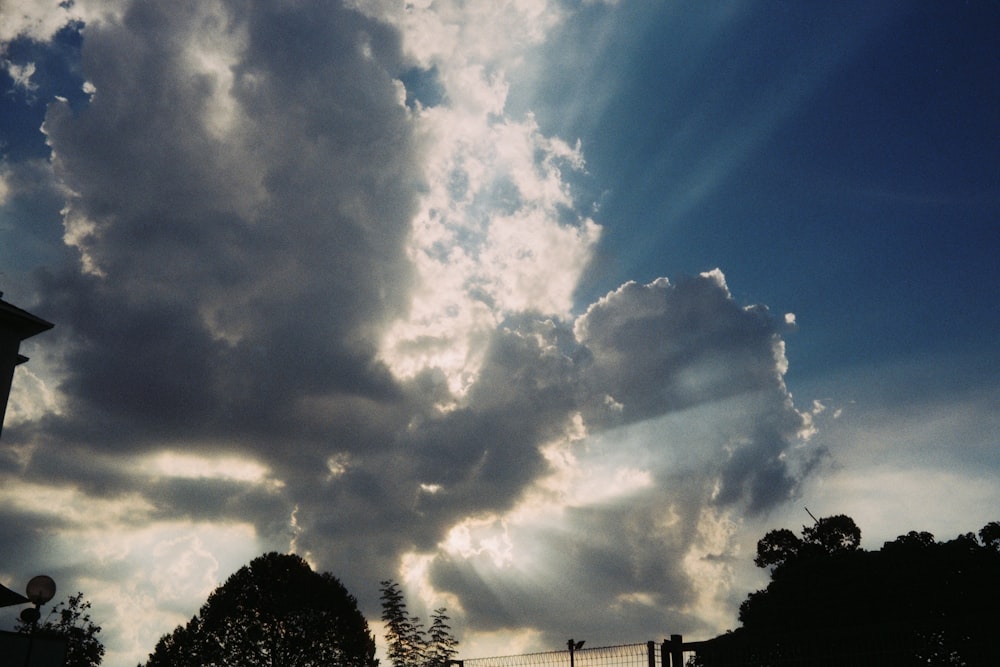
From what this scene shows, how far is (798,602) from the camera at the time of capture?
4450cm

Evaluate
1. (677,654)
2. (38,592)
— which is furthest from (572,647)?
(38,592)

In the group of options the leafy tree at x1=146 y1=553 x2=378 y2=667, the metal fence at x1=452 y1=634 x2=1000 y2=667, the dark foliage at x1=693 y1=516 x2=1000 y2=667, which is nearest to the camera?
the metal fence at x1=452 y1=634 x2=1000 y2=667

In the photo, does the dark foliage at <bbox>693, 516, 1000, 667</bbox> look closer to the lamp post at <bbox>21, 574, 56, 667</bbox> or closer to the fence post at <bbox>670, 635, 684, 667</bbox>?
the fence post at <bbox>670, 635, 684, 667</bbox>

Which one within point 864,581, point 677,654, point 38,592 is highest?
point 864,581

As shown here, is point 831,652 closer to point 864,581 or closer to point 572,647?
point 572,647

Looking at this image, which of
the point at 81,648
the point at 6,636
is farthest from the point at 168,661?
the point at 6,636

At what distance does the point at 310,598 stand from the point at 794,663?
41.1 meters

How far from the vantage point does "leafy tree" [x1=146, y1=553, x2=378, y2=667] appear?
157ft

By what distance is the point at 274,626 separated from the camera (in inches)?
1906

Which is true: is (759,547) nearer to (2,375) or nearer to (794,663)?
(794,663)

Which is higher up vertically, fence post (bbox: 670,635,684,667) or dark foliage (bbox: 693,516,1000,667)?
dark foliage (bbox: 693,516,1000,667)

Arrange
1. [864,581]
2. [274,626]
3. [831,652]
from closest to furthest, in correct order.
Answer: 1. [831,652]
2. [864,581]
3. [274,626]

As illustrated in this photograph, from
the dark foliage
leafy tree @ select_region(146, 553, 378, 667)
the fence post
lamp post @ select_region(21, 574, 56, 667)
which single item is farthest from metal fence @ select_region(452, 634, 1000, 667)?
leafy tree @ select_region(146, 553, 378, 667)

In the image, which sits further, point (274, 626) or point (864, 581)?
point (274, 626)
